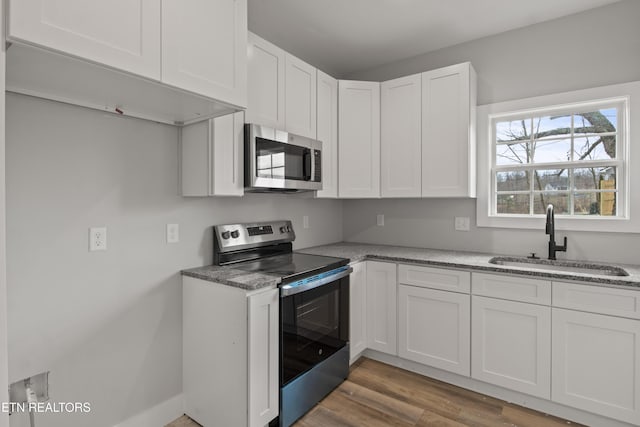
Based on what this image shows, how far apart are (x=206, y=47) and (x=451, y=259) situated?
82.7 inches

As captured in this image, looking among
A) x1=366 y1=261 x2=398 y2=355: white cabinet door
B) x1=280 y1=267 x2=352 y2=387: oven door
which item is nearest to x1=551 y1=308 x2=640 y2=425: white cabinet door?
x1=366 y1=261 x2=398 y2=355: white cabinet door

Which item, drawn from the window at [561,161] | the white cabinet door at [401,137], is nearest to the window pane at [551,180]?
the window at [561,161]

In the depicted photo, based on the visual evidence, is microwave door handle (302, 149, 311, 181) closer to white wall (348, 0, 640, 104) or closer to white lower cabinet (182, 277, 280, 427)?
white lower cabinet (182, 277, 280, 427)

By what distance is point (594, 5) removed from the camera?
7.71 ft

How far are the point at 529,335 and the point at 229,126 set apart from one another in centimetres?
227

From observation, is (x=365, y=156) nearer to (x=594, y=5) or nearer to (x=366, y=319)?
(x=366, y=319)

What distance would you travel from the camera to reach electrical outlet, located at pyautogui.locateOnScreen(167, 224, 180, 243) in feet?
6.61

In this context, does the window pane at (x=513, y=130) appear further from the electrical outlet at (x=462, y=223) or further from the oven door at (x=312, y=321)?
the oven door at (x=312, y=321)

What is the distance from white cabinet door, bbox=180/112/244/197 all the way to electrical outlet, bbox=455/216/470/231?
1.91 meters

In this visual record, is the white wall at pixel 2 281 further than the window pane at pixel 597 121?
No

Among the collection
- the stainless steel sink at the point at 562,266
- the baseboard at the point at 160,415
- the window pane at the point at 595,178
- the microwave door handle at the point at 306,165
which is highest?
the microwave door handle at the point at 306,165

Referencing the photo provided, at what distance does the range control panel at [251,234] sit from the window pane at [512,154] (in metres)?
1.86

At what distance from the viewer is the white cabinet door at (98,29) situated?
1.03 m

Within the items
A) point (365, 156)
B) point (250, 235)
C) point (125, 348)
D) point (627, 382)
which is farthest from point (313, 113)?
point (627, 382)
